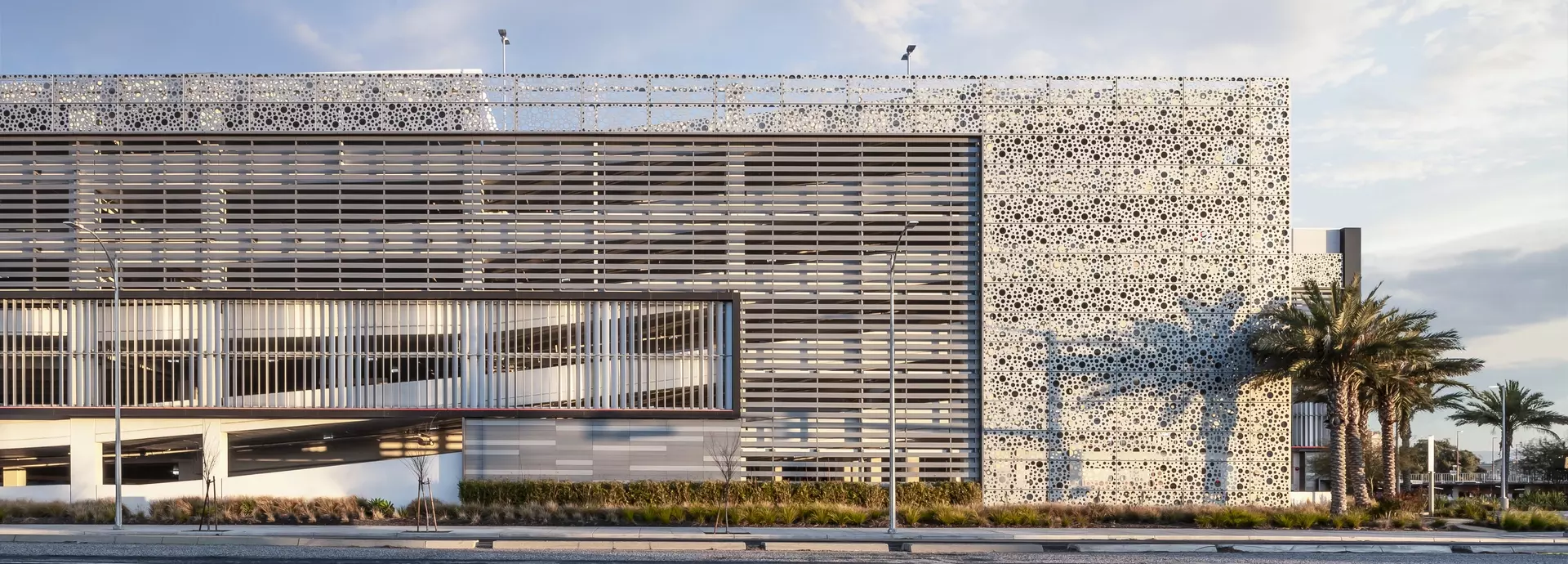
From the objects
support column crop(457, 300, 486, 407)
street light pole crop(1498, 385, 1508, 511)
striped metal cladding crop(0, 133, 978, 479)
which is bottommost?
street light pole crop(1498, 385, 1508, 511)

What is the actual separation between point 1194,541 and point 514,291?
17.5 m

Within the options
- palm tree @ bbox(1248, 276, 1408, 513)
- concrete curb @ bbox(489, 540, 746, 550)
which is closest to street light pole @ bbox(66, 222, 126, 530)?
concrete curb @ bbox(489, 540, 746, 550)

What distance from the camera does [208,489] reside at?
24.9 metres

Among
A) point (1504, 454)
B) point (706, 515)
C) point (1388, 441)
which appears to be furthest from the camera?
point (1504, 454)

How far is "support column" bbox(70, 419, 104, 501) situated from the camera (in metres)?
25.7

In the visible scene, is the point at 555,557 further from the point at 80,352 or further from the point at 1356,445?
the point at 1356,445

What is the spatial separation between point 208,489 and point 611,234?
1189 centimetres

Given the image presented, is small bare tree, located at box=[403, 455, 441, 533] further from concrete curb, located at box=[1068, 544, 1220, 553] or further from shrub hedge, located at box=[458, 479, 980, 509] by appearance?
concrete curb, located at box=[1068, 544, 1220, 553]

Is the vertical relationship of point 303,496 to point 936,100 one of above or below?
below

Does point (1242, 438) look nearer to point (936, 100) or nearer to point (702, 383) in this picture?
point (936, 100)

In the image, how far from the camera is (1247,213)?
2700 cm

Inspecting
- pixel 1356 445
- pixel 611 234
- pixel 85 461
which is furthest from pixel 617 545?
pixel 1356 445

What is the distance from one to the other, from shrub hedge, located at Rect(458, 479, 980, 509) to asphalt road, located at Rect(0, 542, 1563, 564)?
655 centimetres

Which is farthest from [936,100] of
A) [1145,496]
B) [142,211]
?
[142,211]
